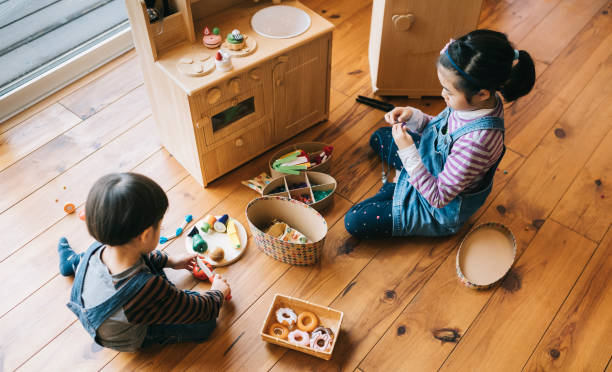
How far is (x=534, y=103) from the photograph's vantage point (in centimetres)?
200

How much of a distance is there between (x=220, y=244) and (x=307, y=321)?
0.37m

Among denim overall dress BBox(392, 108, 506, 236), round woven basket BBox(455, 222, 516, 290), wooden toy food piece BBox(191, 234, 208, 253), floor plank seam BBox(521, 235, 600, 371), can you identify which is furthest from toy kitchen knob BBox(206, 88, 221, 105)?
floor plank seam BBox(521, 235, 600, 371)

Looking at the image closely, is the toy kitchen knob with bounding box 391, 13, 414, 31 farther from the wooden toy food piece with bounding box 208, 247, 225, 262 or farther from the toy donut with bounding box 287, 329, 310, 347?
the toy donut with bounding box 287, 329, 310, 347

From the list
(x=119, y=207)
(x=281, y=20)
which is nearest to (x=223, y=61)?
(x=281, y=20)

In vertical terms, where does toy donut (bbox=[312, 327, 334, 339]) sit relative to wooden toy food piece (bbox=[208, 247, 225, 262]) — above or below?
below

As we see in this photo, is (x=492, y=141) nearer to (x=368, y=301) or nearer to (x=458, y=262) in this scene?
(x=458, y=262)

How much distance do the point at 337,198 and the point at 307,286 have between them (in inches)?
13.7

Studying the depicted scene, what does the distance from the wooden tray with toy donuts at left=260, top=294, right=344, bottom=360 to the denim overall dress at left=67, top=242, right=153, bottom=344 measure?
35 cm

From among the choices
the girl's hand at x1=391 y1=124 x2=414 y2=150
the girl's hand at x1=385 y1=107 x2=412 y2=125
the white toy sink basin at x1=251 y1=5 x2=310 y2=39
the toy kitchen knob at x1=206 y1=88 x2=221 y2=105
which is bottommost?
the girl's hand at x1=385 y1=107 x2=412 y2=125

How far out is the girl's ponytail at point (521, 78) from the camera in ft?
3.91

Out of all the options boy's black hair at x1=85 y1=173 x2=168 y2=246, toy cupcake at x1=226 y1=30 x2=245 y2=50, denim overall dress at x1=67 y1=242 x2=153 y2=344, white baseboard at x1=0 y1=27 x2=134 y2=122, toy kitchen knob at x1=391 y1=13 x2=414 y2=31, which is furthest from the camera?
white baseboard at x1=0 y1=27 x2=134 y2=122

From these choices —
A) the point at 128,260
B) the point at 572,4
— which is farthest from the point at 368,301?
the point at 572,4

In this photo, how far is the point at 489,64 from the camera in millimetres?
1159

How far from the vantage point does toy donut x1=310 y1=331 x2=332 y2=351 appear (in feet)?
4.31
